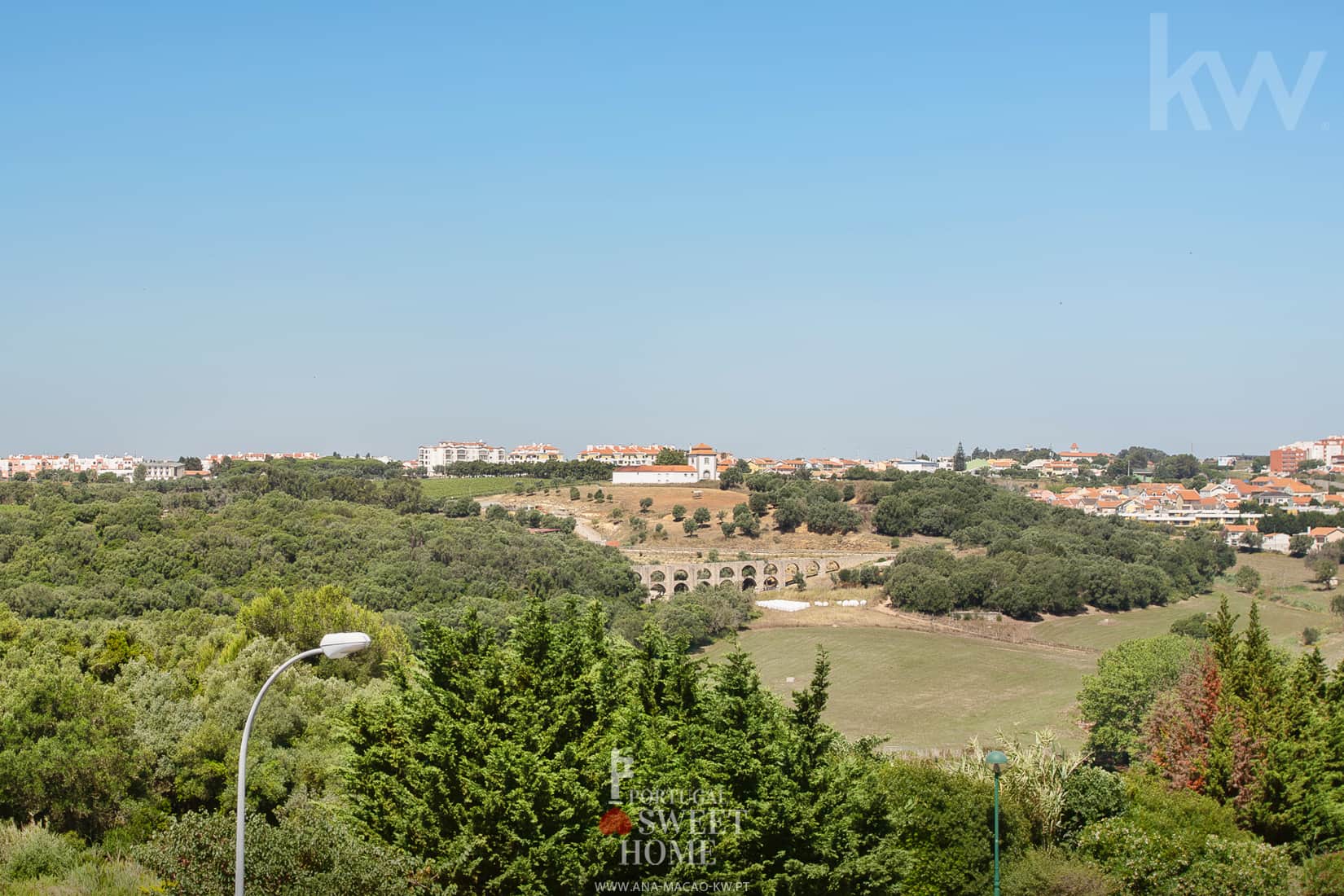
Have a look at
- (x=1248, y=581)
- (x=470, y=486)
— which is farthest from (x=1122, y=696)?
(x=470, y=486)

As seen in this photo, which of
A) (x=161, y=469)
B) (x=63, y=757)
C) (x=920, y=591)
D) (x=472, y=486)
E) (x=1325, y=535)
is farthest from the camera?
(x=161, y=469)

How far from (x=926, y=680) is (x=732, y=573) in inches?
1311

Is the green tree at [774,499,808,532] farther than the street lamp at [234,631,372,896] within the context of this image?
Yes

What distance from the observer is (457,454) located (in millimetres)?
157125

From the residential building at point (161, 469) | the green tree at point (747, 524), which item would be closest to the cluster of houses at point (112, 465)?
the residential building at point (161, 469)

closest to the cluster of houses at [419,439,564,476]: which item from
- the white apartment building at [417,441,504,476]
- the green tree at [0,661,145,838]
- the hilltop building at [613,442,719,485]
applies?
the white apartment building at [417,441,504,476]

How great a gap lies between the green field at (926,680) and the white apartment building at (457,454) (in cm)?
Result: 10512

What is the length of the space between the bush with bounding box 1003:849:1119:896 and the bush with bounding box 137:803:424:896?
29.0 feet

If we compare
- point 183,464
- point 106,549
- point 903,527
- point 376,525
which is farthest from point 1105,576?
point 183,464

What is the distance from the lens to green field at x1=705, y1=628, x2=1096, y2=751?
37.1 meters

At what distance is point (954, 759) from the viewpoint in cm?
1991

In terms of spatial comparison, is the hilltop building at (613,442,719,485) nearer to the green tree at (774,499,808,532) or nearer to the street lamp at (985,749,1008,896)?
the green tree at (774,499,808,532)

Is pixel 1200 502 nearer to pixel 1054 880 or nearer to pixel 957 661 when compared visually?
pixel 957 661

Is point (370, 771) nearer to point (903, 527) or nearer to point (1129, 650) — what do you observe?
point (1129, 650)
